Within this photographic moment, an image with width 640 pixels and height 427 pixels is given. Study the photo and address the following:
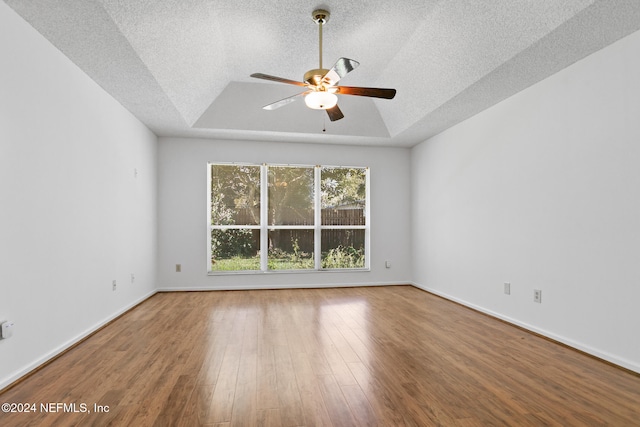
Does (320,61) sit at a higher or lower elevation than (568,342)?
higher

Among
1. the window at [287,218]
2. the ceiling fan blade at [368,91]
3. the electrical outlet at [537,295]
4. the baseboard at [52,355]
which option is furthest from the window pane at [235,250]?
the electrical outlet at [537,295]

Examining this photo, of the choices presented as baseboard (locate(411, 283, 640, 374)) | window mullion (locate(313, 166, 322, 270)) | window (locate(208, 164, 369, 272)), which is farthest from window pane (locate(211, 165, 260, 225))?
baseboard (locate(411, 283, 640, 374))

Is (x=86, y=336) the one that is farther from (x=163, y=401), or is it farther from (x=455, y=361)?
(x=455, y=361)

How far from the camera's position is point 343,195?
6.41 m

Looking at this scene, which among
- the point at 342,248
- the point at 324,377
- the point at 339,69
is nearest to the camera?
the point at 324,377

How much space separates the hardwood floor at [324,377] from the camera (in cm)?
200

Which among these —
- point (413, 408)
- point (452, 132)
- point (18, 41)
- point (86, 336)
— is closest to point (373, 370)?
point (413, 408)

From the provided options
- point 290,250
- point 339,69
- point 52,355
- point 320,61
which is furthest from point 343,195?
point 52,355

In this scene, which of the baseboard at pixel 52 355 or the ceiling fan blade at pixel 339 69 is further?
the ceiling fan blade at pixel 339 69

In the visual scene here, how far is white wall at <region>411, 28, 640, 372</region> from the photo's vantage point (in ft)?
9.02

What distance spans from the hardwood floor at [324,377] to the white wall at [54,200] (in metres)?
0.30

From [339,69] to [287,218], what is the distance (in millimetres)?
3641

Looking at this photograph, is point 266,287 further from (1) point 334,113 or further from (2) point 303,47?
(2) point 303,47

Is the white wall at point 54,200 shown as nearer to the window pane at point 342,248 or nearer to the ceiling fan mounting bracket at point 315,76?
the ceiling fan mounting bracket at point 315,76
